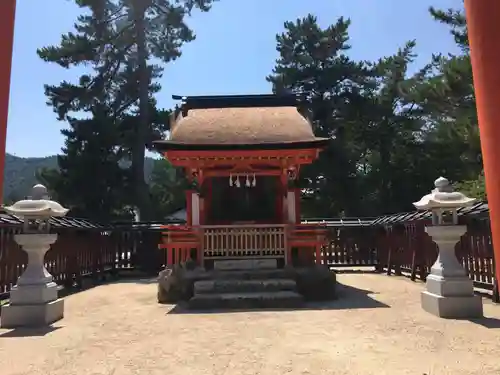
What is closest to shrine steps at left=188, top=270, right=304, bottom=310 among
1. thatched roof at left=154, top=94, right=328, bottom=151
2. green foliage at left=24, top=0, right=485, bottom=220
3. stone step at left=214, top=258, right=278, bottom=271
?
stone step at left=214, top=258, right=278, bottom=271

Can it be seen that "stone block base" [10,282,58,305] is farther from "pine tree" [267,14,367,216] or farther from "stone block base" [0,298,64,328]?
"pine tree" [267,14,367,216]

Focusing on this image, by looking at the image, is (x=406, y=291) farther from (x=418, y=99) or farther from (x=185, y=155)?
(x=418, y=99)

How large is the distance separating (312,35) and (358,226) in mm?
15425

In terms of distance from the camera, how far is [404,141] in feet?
85.4

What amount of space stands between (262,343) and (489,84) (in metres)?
4.35

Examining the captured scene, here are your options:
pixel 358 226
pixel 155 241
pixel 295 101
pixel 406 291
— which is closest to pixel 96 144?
pixel 155 241

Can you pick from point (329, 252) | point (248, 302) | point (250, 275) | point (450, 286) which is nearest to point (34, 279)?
point (248, 302)

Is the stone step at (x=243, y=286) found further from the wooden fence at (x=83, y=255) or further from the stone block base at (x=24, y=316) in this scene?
the wooden fence at (x=83, y=255)

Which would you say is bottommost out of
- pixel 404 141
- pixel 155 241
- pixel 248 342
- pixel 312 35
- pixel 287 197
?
pixel 248 342

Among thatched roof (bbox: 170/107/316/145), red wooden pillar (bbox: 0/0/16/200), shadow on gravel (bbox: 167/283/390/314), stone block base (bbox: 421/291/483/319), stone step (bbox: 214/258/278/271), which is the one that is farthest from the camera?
thatched roof (bbox: 170/107/316/145)

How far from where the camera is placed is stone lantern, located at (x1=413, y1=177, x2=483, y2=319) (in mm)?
6711

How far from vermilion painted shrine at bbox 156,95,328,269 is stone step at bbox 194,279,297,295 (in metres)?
0.98

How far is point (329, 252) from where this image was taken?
1723cm

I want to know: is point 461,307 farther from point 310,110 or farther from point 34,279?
point 310,110
